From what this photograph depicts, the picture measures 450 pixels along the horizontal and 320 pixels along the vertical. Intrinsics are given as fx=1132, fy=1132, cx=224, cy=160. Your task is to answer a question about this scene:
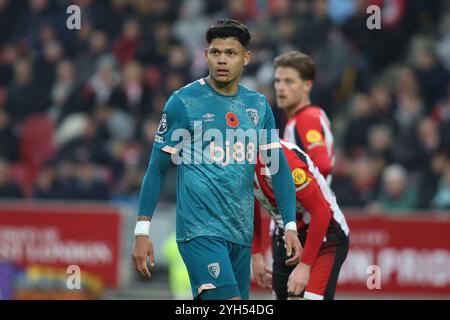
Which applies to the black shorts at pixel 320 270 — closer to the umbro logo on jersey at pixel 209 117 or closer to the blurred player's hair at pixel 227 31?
the umbro logo on jersey at pixel 209 117

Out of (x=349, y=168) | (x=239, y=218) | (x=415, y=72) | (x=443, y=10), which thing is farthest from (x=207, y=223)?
(x=443, y=10)

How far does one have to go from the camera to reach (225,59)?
7.36 meters

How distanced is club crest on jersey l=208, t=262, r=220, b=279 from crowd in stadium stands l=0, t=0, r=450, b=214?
347 inches

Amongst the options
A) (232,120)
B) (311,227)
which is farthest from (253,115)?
(311,227)

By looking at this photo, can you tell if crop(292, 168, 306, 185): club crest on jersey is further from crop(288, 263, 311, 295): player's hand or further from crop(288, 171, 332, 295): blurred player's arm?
crop(288, 263, 311, 295): player's hand

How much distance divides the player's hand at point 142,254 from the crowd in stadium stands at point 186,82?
895cm

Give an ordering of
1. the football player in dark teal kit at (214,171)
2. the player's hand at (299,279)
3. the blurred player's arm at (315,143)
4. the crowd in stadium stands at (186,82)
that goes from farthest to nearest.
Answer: the crowd in stadium stands at (186,82) → the blurred player's arm at (315,143) → the player's hand at (299,279) → the football player in dark teal kit at (214,171)

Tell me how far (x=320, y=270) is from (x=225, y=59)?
6.09ft

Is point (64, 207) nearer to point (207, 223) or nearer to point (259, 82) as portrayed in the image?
point (259, 82)

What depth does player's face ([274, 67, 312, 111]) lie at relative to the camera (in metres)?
9.13

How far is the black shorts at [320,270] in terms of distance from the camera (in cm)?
823

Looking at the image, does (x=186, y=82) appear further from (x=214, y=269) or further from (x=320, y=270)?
(x=214, y=269)

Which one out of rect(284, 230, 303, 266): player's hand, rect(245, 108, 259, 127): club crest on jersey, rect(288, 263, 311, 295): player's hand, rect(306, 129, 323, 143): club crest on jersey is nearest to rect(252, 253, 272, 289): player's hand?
rect(288, 263, 311, 295): player's hand

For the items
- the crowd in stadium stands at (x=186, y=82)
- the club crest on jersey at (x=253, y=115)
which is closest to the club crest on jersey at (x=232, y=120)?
the club crest on jersey at (x=253, y=115)
